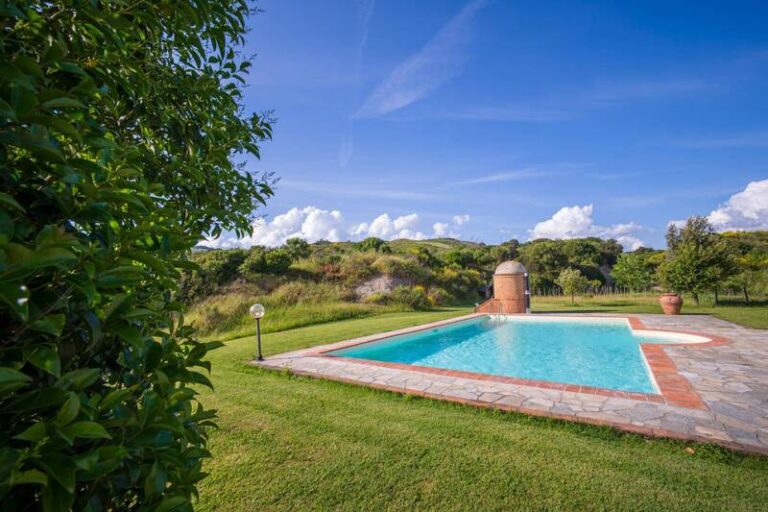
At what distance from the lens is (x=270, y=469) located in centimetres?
317

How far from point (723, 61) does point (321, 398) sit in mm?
18902

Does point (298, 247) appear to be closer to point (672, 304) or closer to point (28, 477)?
point (672, 304)

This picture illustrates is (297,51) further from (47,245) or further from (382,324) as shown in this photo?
(382,324)

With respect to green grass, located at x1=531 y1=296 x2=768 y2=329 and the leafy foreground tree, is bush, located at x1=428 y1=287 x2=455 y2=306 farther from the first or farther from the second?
the leafy foreground tree

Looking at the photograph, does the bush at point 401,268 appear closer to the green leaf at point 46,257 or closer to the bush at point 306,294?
the bush at point 306,294

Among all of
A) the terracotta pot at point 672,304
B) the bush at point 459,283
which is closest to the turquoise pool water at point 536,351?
the terracotta pot at point 672,304

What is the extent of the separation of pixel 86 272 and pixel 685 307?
20.9 meters

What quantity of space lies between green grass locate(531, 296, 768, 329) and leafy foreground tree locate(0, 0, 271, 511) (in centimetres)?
1447

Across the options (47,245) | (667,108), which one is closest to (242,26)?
(47,245)

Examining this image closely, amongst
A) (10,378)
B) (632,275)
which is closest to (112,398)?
(10,378)

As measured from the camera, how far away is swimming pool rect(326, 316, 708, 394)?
7.52m

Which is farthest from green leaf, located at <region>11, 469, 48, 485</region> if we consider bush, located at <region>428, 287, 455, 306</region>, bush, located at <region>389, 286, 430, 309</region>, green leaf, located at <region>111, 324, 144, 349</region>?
bush, located at <region>428, 287, 455, 306</region>

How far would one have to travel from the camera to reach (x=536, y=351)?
10.2 m

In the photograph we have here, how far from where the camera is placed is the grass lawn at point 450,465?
8.80 ft
